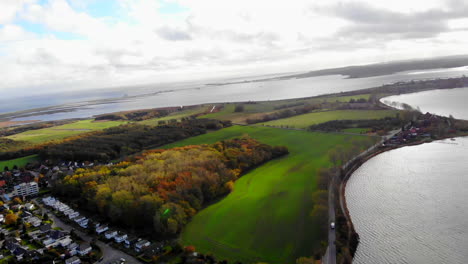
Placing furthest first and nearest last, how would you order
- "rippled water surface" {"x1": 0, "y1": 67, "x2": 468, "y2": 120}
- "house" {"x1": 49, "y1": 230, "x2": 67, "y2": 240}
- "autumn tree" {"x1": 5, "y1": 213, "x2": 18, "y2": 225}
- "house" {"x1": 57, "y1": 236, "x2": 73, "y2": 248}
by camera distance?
"rippled water surface" {"x1": 0, "y1": 67, "x2": 468, "y2": 120}
"autumn tree" {"x1": 5, "y1": 213, "x2": 18, "y2": 225}
"house" {"x1": 49, "y1": 230, "x2": 67, "y2": 240}
"house" {"x1": 57, "y1": 236, "x2": 73, "y2": 248}

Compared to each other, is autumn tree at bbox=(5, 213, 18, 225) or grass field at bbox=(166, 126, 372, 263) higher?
autumn tree at bbox=(5, 213, 18, 225)

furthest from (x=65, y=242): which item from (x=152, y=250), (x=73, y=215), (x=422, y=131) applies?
(x=422, y=131)

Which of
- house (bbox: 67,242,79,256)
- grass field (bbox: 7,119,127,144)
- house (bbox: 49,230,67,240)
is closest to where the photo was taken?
house (bbox: 67,242,79,256)

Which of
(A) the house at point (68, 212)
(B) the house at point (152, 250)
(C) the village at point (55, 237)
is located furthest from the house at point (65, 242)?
(B) the house at point (152, 250)

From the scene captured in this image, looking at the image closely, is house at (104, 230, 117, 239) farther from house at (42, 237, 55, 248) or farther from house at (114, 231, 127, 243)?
house at (42, 237, 55, 248)

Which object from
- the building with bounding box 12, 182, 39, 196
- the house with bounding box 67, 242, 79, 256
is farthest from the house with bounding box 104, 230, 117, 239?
the building with bounding box 12, 182, 39, 196

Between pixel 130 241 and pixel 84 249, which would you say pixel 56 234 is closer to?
pixel 84 249

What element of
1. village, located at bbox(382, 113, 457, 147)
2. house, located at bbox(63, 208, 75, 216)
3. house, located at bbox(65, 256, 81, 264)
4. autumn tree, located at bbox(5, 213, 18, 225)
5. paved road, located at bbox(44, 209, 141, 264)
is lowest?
paved road, located at bbox(44, 209, 141, 264)

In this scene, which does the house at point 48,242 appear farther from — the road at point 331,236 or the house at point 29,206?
the road at point 331,236
